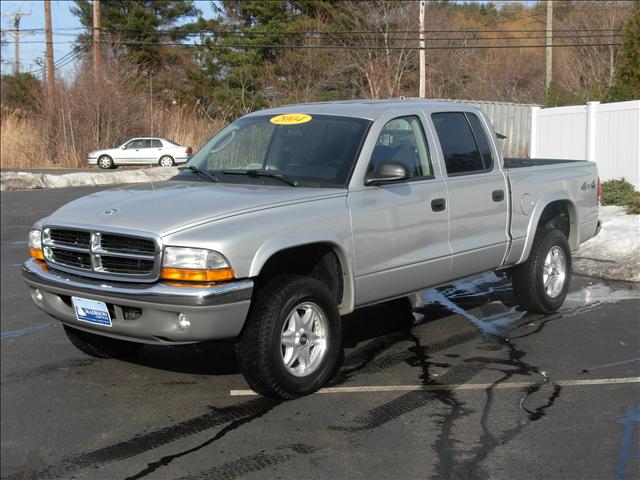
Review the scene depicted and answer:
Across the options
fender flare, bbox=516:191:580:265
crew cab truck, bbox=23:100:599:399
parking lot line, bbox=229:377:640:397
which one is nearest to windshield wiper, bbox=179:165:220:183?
crew cab truck, bbox=23:100:599:399

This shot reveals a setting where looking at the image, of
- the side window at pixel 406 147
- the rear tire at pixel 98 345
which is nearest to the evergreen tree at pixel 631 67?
the side window at pixel 406 147

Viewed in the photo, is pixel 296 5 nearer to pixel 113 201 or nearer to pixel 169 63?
pixel 169 63

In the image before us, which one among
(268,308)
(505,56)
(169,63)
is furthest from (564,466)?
(169,63)

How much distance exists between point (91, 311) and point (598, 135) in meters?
13.1

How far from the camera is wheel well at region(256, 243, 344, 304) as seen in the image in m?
5.08

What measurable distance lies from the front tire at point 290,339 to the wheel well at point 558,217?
3.06m

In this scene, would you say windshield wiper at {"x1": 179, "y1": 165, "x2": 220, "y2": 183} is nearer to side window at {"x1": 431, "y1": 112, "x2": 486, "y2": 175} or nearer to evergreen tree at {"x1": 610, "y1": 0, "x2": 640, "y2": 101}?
side window at {"x1": 431, "y1": 112, "x2": 486, "y2": 175}

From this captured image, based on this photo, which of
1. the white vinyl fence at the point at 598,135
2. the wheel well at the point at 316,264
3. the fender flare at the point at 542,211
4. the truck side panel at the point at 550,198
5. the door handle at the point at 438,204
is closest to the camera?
the wheel well at the point at 316,264

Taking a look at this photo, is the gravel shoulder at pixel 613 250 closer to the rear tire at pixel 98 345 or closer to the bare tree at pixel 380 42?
the rear tire at pixel 98 345

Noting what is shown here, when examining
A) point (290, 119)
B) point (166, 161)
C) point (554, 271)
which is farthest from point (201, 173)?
point (166, 161)

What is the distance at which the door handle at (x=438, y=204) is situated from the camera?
19.2 ft

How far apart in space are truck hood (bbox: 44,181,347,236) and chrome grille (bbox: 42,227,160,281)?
0.08 metres

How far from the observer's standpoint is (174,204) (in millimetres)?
4824

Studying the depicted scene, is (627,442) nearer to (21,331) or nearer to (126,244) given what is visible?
(126,244)
